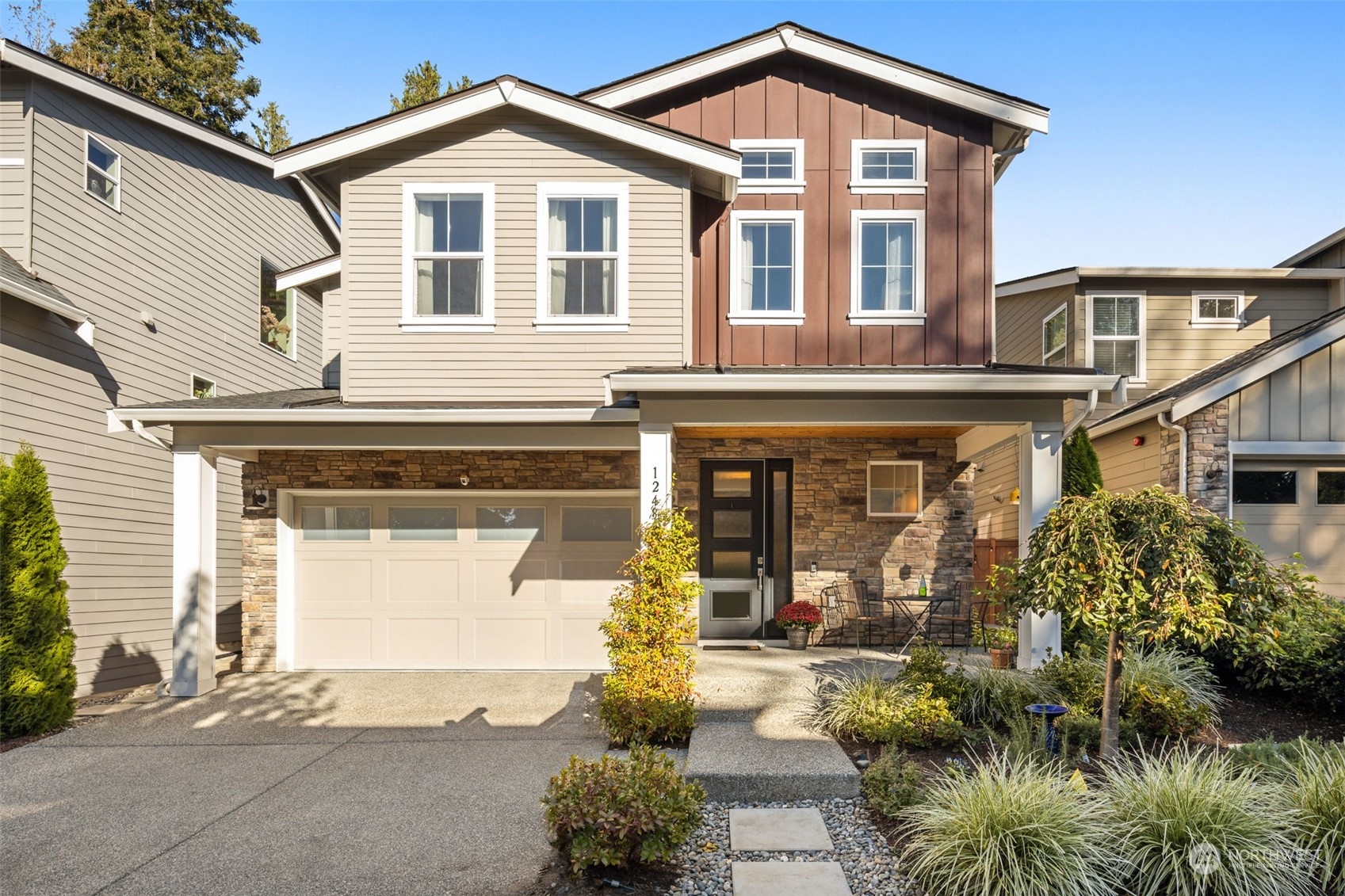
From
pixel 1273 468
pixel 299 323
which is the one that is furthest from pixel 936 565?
pixel 299 323

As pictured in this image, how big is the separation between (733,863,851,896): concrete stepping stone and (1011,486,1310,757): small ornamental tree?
2.05 m

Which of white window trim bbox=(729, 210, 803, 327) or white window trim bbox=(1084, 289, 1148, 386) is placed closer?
white window trim bbox=(729, 210, 803, 327)

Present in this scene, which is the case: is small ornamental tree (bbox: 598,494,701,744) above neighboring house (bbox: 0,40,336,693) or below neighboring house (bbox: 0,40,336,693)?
below

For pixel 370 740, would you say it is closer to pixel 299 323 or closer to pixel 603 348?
pixel 603 348

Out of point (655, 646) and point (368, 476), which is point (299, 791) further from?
point (368, 476)

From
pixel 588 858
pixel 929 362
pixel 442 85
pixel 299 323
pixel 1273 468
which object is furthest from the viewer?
pixel 442 85

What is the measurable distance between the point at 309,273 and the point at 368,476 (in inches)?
124

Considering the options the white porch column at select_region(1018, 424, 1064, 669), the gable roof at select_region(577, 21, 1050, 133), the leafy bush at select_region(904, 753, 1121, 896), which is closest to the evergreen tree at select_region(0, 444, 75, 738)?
the gable roof at select_region(577, 21, 1050, 133)

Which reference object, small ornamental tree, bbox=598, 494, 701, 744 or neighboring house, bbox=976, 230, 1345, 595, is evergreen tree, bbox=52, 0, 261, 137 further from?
neighboring house, bbox=976, 230, 1345, 595

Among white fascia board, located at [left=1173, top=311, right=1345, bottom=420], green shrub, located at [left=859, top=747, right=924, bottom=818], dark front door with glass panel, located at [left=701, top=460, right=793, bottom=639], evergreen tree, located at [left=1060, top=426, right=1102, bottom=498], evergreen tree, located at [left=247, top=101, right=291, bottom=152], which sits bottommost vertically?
green shrub, located at [left=859, top=747, right=924, bottom=818]

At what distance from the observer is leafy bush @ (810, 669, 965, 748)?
18.9 feet

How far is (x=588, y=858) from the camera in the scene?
153 inches

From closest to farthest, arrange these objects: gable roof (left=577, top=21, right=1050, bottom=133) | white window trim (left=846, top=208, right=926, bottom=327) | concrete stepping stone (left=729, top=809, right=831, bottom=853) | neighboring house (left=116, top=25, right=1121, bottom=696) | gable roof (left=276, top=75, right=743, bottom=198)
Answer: concrete stepping stone (left=729, top=809, right=831, bottom=853) < neighboring house (left=116, top=25, right=1121, bottom=696) < gable roof (left=276, top=75, right=743, bottom=198) < gable roof (left=577, top=21, right=1050, bottom=133) < white window trim (left=846, top=208, right=926, bottom=327)

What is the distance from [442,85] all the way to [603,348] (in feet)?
47.8
